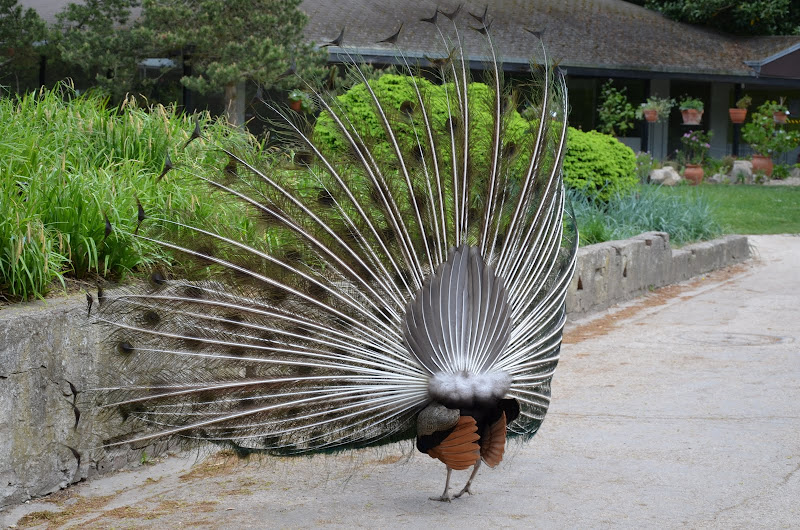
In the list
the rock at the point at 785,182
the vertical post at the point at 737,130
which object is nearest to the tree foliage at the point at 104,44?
the rock at the point at 785,182

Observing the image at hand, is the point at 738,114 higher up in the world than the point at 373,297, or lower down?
higher up

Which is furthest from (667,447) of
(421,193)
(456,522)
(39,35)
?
(39,35)

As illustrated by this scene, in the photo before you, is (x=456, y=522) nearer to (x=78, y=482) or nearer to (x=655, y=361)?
(x=78, y=482)

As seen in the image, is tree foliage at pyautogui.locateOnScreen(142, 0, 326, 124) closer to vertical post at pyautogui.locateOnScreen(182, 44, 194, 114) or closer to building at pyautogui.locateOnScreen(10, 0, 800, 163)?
vertical post at pyautogui.locateOnScreen(182, 44, 194, 114)

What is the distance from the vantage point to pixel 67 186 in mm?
5410

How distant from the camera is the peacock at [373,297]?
403 cm

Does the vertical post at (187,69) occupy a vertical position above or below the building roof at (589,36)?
below

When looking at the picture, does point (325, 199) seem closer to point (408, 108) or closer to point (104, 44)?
point (408, 108)

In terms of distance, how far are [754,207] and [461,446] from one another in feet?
52.2

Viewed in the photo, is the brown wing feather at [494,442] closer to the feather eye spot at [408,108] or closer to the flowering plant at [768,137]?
the feather eye spot at [408,108]

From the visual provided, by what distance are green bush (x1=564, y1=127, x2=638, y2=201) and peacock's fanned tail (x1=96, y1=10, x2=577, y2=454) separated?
6.83 metres

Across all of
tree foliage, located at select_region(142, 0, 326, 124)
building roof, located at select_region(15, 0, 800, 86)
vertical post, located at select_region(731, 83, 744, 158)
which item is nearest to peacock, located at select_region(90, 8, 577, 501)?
tree foliage, located at select_region(142, 0, 326, 124)

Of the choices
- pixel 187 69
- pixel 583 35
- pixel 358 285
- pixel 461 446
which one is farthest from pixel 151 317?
pixel 583 35

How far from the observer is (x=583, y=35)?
25.3 m
